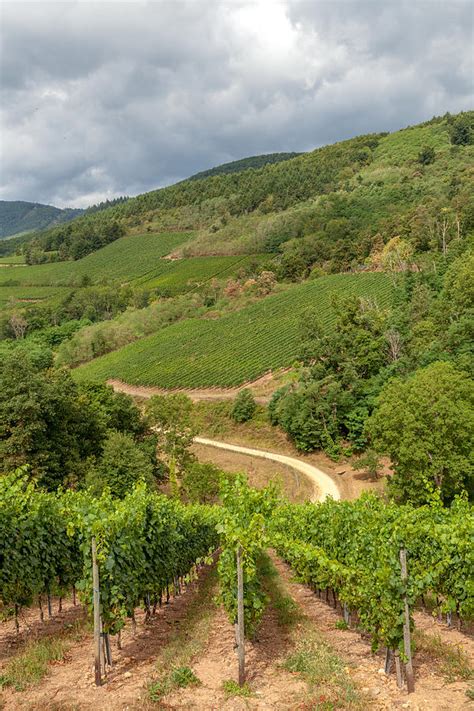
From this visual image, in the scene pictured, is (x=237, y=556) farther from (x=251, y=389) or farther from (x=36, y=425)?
(x=251, y=389)

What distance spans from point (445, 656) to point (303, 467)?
32.8 metres

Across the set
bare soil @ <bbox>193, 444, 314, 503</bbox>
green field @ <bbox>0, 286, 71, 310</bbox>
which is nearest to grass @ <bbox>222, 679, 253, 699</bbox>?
bare soil @ <bbox>193, 444, 314, 503</bbox>

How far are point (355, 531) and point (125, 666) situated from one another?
711cm

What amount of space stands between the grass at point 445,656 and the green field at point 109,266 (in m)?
132

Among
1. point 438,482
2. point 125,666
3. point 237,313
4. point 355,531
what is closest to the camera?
point 125,666

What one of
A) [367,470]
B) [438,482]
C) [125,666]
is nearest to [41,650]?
[125,666]

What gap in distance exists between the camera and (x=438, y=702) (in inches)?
318

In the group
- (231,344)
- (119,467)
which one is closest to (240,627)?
(119,467)

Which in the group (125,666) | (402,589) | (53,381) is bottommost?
(125,666)

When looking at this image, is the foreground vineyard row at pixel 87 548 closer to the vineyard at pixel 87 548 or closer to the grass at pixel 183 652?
the vineyard at pixel 87 548

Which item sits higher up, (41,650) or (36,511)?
(36,511)

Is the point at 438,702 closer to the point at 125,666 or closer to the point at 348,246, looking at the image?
the point at 125,666

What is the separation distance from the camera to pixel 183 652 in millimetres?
9969

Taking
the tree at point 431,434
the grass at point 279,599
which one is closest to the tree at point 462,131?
the tree at point 431,434
